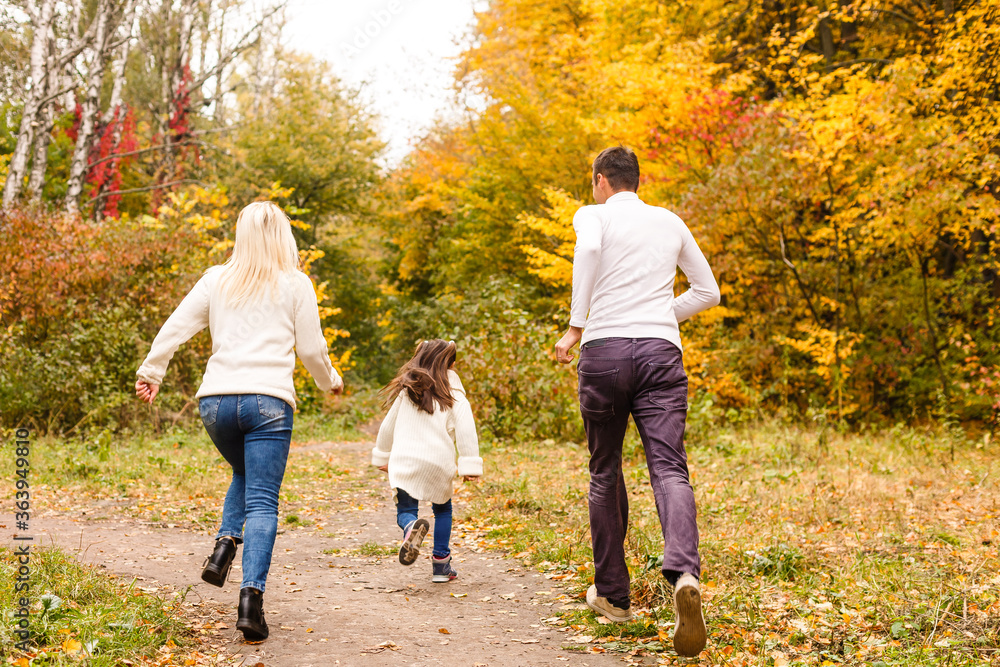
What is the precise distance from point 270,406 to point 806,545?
349 cm

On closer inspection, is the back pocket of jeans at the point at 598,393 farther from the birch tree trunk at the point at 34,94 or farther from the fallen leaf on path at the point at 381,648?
the birch tree trunk at the point at 34,94

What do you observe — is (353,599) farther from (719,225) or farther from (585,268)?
(719,225)

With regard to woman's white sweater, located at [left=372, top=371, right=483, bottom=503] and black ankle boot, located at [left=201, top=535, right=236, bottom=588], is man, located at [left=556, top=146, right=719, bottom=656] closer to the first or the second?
woman's white sweater, located at [left=372, top=371, right=483, bottom=503]

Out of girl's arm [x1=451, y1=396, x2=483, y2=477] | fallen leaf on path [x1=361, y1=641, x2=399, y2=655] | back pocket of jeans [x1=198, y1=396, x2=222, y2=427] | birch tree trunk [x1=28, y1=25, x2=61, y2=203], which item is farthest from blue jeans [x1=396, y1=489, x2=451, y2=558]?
birch tree trunk [x1=28, y1=25, x2=61, y2=203]

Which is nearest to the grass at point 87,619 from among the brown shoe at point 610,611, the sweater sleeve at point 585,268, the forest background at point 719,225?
the brown shoe at point 610,611

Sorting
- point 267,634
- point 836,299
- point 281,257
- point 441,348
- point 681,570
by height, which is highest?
point 836,299

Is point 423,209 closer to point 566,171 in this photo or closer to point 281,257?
point 566,171

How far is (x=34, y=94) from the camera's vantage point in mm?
12734

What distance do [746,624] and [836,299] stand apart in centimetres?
953

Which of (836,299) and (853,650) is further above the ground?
(836,299)

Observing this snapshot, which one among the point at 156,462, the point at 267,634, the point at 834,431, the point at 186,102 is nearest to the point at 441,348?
the point at 267,634

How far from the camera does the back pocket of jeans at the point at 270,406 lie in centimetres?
353

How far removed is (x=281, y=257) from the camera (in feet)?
12.2

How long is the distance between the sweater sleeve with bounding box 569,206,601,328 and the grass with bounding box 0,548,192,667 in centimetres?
217
